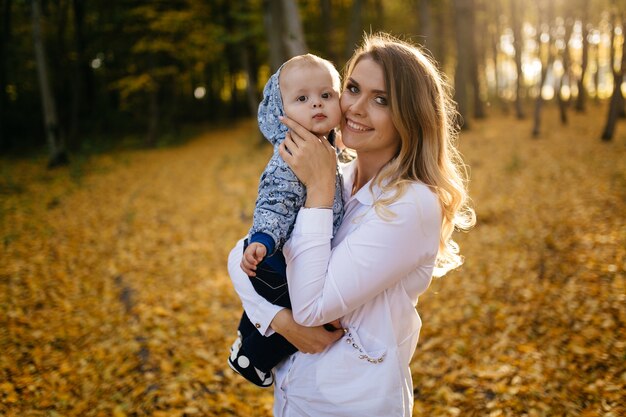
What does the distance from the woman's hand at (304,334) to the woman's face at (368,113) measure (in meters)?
0.85

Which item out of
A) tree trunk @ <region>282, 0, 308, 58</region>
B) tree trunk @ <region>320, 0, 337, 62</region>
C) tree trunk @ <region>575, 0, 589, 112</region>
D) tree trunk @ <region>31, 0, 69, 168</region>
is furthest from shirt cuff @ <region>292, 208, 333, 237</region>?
tree trunk @ <region>575, 0, 589, 112</region>

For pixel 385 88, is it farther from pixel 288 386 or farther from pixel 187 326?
pixel 187 326

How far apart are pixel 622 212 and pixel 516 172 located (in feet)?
12.2

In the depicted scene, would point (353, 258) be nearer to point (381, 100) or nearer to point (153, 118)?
point (381, 100)

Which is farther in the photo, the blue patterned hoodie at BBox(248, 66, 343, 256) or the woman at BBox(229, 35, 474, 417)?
the blue patterned hoodie at BBox(248, 66, 343, 256)

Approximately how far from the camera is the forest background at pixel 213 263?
13.3 ft

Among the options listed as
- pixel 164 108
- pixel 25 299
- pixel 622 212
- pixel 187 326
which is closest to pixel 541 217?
pixel 622 212

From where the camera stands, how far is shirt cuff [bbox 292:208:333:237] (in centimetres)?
180

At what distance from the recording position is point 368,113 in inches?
79.4

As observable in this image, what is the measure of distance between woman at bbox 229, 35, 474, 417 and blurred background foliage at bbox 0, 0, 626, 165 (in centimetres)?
1193

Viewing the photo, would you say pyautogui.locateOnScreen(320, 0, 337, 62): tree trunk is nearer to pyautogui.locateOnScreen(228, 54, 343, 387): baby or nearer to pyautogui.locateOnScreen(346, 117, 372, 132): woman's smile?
pyautogui.locateOnScreen(228, 54, 343, 387): baby

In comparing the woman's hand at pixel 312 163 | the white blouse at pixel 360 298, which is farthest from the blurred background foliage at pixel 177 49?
the white blouse at pixel 360 298

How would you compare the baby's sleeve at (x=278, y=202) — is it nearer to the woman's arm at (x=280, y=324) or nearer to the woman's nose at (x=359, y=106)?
the woman's arm at (x=280, y=324)

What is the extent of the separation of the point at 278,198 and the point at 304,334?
24.4 inches
